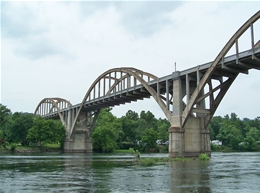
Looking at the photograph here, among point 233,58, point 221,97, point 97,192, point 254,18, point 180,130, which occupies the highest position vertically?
point 254,18

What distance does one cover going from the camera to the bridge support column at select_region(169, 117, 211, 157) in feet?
157

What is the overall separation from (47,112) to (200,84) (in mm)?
102903

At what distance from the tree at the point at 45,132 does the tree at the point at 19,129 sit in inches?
220

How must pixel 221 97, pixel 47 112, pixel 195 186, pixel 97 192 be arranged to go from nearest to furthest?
pixel 97 192 → pixel 195 186 → pixel 221 97 → pixel 47 112

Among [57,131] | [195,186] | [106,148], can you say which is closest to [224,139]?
[106,148]

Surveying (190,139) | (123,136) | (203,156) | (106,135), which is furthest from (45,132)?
(203,156)

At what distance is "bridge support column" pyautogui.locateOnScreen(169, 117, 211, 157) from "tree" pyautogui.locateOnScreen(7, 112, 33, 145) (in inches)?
2609

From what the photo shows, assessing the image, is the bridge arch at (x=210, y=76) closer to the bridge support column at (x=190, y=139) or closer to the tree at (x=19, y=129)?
the bridge support column at (x=190, y=139)

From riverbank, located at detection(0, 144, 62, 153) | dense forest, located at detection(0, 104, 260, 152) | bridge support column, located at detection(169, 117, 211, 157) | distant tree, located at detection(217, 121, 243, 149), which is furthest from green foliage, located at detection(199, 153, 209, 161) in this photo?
distant tree, located at detection(217, 121, 243, 149)

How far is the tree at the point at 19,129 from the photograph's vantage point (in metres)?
102

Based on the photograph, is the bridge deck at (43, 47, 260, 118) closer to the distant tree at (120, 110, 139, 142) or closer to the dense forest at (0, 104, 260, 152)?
the dense forest at (0, 104, 260, 152)

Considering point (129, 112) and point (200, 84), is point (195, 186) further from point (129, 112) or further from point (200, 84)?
point (129, 112)

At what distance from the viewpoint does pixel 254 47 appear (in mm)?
38969

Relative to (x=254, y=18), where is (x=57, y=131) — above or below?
below
